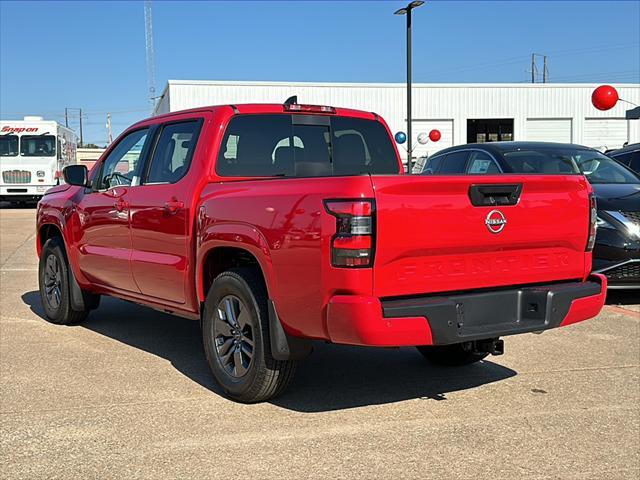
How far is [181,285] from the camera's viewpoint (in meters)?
5.10

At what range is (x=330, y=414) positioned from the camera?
441 cm

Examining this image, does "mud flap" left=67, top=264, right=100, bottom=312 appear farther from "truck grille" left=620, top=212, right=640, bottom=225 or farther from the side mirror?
"truck grille" left=620, top=212, right=640, bottom=225

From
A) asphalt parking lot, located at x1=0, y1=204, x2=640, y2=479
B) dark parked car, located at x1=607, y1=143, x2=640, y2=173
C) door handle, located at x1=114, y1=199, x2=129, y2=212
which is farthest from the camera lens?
dark parked car, located at x1=607, y1=143, x2=640, y2=173

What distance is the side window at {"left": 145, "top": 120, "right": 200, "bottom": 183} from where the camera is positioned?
5.22m

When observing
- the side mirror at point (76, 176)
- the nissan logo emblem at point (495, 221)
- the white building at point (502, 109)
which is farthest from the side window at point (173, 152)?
the white building at point (502, 109)

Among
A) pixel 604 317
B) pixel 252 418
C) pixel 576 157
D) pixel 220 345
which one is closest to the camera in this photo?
pixel 252 418

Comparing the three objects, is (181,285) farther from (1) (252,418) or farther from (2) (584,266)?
(2) (584,266)

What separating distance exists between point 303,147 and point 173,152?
0.97 m

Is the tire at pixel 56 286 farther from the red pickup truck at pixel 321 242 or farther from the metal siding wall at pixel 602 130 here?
the metal siding wall at pixel 602 130

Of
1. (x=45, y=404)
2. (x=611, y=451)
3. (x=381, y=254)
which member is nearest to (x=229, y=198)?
(x=381, y=254)

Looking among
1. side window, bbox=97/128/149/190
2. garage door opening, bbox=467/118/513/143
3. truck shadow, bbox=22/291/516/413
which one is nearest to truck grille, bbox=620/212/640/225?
truck shadow, bbox=22/291/516/413

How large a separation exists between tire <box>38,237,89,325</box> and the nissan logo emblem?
4.35 metres

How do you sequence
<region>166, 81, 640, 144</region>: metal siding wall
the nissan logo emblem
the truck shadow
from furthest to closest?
1. <region>166, 81, 640, 144</region>: metal siding wall
2. the truck shadow
3. the nissan logo emblem

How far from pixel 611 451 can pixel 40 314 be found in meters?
5.89
